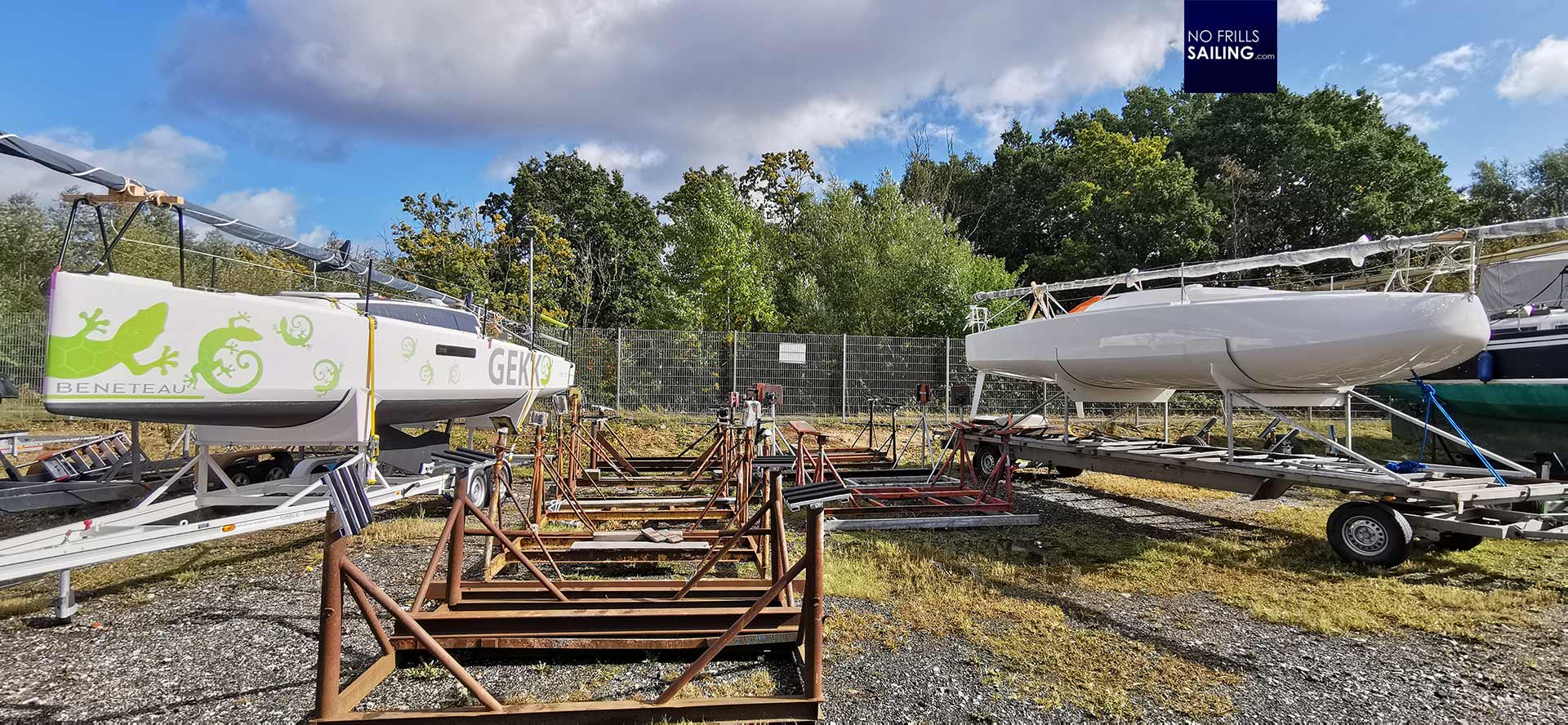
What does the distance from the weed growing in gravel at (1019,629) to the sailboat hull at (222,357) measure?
355cm

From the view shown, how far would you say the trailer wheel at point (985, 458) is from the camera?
359 inches

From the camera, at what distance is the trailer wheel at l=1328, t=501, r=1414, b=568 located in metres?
4.85

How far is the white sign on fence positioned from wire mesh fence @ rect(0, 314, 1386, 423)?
2 centimetres

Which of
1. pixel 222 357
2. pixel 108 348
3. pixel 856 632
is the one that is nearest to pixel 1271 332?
pixel 856 632

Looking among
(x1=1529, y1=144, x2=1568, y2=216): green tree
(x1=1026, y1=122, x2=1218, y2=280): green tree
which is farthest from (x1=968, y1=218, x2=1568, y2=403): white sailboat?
(x1=1529, y1=144, x2=1568, y2=216): green tree

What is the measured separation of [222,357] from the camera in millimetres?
4422

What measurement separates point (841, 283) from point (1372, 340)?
1606cm

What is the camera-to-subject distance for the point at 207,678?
314cm

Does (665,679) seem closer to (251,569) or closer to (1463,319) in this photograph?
(251,569)

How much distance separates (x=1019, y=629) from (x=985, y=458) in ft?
18.3

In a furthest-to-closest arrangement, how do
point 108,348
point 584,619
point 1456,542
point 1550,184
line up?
point 1550,184, point 1456,542, point 108,348, point 584,619

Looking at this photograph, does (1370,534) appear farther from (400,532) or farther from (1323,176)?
(1323,176)

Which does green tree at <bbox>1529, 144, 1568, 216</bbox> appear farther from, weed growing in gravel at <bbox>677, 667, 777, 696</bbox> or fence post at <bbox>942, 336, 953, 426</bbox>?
weed growing in gravel at <bbox>677, 667, 777, 696</bbox>

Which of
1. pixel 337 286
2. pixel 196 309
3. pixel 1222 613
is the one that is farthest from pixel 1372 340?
pixel 337 286
